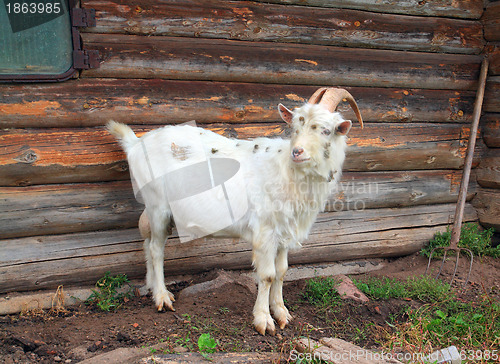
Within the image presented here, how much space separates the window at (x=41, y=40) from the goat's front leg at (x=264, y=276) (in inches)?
91.0

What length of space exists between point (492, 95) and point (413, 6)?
5.29 ft

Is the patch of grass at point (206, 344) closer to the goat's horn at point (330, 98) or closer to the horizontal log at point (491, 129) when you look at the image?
the goat's horn at point (330, 98)

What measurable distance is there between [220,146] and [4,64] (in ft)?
6.61

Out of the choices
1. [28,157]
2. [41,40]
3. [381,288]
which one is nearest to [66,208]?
[28,157]

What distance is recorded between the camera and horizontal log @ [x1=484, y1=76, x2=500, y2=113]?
230 inches

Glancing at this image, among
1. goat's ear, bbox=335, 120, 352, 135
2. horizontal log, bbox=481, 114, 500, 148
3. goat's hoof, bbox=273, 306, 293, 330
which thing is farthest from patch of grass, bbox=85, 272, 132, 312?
horizontal log, bbox=481, 114, 500, 148

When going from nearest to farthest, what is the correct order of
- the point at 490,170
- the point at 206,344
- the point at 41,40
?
the point at 206,344 < the point at 41,40 < the point at 490,170

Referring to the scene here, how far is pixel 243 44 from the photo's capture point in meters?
4.69

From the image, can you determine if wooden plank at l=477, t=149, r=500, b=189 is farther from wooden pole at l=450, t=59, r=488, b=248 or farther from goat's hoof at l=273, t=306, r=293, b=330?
goat's hoof at l=273, t=306, r=293, b=330

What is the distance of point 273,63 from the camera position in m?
4.83

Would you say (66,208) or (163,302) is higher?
(66,208)

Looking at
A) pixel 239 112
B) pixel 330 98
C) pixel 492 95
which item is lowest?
pixel 239 112

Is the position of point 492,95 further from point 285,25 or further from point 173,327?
point 173,327

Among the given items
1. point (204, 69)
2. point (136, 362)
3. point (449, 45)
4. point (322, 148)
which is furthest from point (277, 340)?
point (449, 45)
